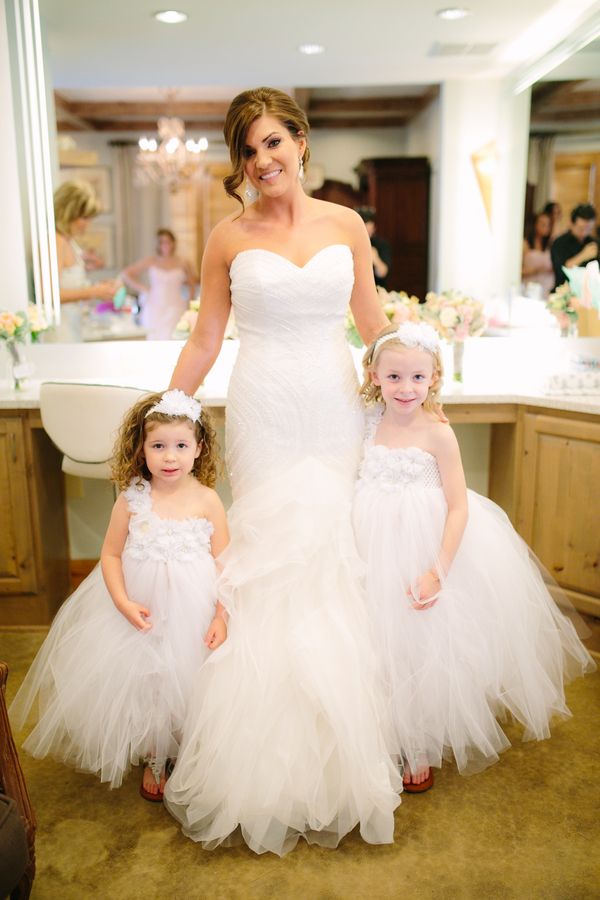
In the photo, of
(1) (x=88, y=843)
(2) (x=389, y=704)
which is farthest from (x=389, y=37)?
(1) (x=88, y=843)

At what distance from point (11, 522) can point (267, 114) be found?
187 centimetres

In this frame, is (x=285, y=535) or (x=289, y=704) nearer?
(x=289, y=704)

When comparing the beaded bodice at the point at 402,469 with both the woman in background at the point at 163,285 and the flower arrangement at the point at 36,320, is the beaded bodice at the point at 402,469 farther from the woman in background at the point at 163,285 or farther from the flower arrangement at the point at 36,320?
the flower arrangement at the point at 36,320

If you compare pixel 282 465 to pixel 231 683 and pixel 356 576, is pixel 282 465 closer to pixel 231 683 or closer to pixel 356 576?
pixel 356 576

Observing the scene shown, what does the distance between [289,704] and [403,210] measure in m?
2.19

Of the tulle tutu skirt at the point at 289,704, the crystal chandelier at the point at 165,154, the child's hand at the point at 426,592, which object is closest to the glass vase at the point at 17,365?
the crystal chandelier at the point at 165,154

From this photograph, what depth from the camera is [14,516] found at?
299cm

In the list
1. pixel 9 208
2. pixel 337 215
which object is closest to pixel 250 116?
pixel 337 215

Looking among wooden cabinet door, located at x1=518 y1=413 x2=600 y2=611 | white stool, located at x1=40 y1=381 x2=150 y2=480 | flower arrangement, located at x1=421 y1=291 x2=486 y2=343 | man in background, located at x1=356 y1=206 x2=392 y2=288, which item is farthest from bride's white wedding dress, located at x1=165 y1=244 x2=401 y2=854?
man in background, located at x1=356 y1=206 x2=392 y2=288

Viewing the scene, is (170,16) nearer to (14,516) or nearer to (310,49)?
(310,49)

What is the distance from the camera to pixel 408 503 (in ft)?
6.32

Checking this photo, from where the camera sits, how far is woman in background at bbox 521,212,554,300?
10.8 feet

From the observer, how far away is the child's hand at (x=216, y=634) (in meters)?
1.85

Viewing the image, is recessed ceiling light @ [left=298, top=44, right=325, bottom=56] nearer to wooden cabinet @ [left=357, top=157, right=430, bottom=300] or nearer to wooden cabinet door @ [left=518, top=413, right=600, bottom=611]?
wooden cabinet @ [left=357, top=157, right=430, bottom=300]
